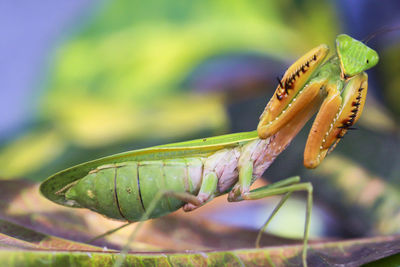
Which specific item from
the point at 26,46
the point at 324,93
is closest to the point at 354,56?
the point at 324,93

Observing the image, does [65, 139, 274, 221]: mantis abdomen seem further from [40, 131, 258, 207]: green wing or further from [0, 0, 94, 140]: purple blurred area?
[0, 0, 94, 140]: purple blurred area

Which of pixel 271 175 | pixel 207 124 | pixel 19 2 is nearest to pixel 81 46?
pixel 19 2

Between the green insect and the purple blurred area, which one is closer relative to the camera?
the green insect

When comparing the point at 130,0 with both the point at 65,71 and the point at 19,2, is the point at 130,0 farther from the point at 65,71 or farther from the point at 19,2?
the point at 19,2

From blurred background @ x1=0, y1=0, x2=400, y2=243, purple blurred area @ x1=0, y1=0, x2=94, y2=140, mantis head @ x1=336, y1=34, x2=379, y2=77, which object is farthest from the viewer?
purple blurred area @ x1=0, y1=0, x2=94, y2=140

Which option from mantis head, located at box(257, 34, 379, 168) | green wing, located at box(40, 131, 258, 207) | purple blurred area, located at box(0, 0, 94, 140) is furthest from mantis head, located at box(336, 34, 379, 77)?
purple blurred area, located at box(0, 0, 94, 140)

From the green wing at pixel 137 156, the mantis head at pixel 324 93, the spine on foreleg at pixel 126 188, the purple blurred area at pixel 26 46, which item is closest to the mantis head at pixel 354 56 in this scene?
the mantis head at pixel 324 93

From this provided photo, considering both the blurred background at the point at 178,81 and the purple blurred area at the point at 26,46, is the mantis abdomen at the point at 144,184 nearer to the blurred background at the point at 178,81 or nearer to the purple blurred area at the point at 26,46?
the blurred background at the point at 178,81
